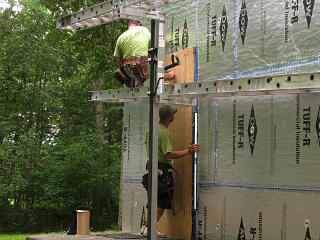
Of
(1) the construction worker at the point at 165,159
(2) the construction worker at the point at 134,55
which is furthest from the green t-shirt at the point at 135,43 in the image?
(1) the construction worker at the point at 165,159

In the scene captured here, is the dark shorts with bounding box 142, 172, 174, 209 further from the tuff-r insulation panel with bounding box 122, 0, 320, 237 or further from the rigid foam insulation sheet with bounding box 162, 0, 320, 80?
the rigid foam insulation sheet with bounding box 162, 0, 320, 80

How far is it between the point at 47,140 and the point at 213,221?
44.8 feet

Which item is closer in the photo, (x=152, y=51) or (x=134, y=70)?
(x=152, y=51)

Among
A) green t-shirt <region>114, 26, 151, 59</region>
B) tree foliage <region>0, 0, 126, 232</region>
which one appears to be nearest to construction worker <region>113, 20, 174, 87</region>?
green t-shirt <region>114, 26, 151, 59</region>

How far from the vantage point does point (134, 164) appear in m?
7.29

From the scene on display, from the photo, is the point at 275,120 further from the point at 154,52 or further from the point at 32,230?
the point at 32,230

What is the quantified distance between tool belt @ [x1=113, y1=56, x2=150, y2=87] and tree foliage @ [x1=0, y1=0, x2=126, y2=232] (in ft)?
23.1

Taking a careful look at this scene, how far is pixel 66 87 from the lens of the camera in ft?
61.0

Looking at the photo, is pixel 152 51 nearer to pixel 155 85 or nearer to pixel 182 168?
pixel 155 85

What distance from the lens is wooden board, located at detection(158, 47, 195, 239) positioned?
6086 millimetres

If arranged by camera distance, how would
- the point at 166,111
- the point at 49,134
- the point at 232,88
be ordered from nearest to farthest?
the point at 232,88 → the point at 166,111 → the point at 49,134

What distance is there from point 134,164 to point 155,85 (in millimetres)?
2581

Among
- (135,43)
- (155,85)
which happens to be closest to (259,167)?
(155,85)

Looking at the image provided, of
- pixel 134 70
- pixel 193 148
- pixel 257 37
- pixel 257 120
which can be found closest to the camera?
pixel 257 120
